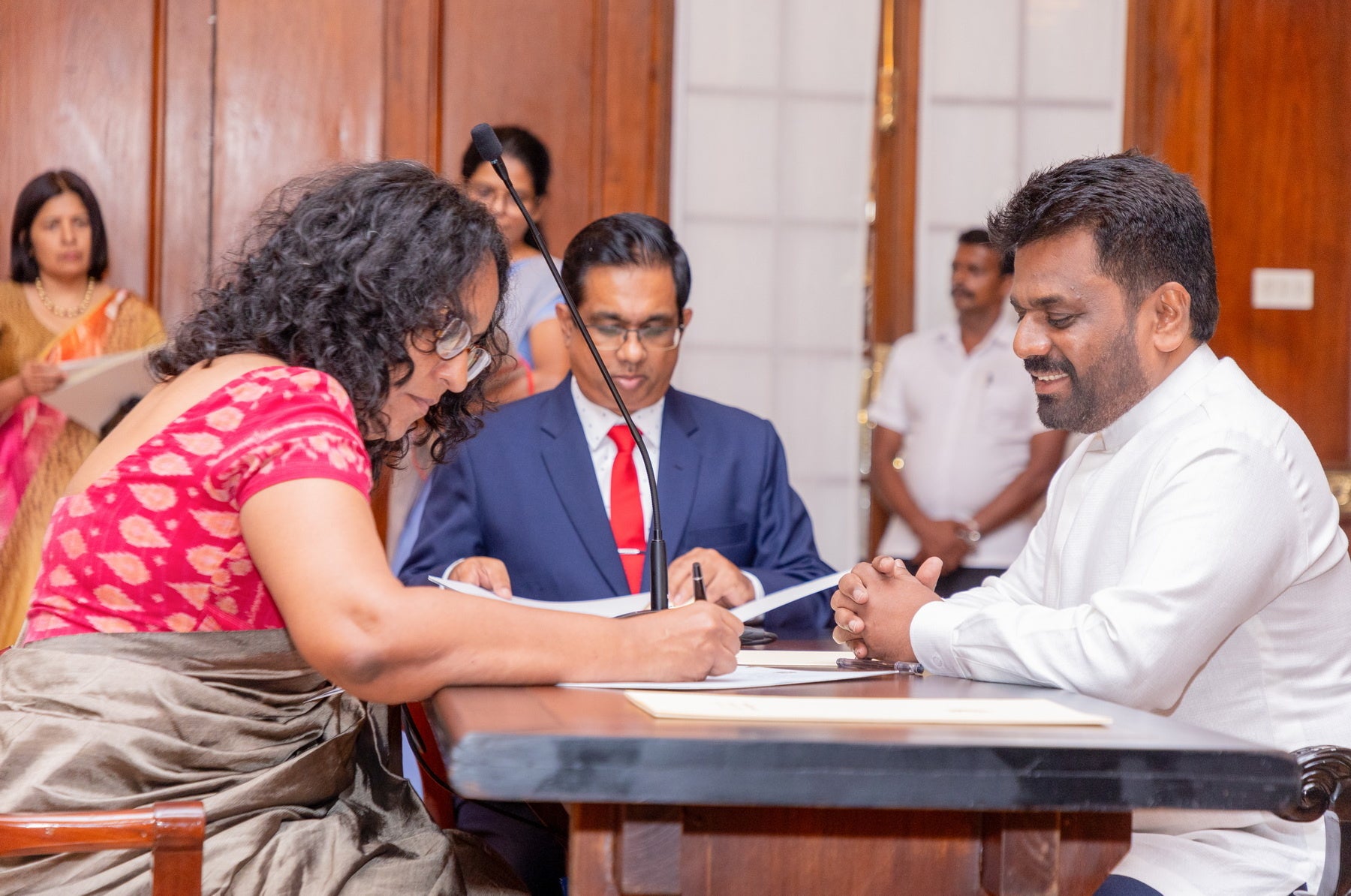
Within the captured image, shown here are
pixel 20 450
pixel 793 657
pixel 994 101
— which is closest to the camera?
pixel 793 657

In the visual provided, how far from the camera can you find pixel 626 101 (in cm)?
425

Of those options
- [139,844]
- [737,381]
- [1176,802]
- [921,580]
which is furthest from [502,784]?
A: [737,381]

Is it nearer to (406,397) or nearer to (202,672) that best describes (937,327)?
(406,397)

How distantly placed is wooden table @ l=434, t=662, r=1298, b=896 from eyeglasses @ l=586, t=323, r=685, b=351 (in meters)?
1.44

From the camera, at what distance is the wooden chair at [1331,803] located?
4.44ft

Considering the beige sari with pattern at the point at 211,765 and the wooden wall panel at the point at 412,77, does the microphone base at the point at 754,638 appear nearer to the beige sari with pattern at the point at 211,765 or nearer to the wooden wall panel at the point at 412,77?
the beige sari with pattern at the point at 211,765

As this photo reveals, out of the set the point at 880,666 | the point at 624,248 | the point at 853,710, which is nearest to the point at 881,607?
the point at 880,666

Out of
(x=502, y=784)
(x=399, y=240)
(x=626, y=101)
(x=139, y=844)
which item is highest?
(x=626, y=101)

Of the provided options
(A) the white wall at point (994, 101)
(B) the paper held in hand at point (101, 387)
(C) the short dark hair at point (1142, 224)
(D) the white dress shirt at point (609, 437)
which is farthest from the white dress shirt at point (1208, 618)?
(A) the white wall at point (994, 101)

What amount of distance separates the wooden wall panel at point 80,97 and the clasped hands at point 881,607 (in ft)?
10.0

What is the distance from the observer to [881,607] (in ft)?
5.55

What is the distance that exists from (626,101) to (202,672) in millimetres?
3146

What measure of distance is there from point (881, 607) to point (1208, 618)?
0.39 m

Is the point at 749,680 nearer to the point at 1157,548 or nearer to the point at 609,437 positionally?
the point at 1157,548
